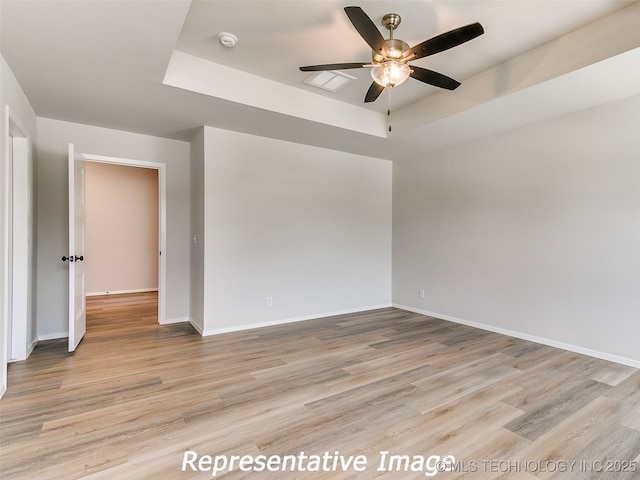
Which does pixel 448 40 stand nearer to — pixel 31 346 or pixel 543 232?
pixel 543 232

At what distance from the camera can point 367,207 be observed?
5.28m

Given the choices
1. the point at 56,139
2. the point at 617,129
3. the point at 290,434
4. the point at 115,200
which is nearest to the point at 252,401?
the point at 290,434

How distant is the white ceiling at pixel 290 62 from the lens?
2180 millimetres

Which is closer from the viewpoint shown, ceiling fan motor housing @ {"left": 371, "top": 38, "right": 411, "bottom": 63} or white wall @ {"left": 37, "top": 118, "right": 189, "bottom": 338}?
ceiling fan motor housing @ {"left": 371, "top": 38, "right": 411, "bottom": 63}

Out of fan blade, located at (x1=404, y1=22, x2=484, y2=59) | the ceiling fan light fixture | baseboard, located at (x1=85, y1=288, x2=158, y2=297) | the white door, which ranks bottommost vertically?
baseboard, located at (x1=85, y1=288, x2=158, y2=297)

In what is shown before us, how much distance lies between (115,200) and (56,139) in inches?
119

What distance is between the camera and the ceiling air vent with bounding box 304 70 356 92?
124 inches

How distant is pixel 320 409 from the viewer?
2285 millimetres

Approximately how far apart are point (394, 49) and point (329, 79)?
3.84 ft

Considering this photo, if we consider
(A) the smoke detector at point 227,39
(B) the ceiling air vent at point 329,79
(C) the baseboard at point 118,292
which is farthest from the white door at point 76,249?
(C) the baseboard at point 118,292

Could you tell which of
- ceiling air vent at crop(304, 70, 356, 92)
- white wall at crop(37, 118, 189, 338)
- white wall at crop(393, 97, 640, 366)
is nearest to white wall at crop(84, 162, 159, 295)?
white wall at crop(37, 118, 189, 338)

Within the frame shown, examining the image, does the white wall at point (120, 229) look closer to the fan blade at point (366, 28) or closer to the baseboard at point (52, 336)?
the baseboard at point (52, 336)

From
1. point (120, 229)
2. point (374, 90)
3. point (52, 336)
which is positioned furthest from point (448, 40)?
point (120, 229)

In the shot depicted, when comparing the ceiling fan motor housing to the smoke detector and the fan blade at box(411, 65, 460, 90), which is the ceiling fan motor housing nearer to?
the fan blade at box(411, 65, 460, 90)
